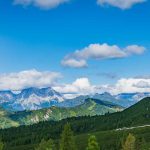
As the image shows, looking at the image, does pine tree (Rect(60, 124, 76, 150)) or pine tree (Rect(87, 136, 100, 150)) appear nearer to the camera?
pine tree (Rect(87, 136, 100, 150))

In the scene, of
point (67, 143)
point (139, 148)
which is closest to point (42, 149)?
point (67, 143)

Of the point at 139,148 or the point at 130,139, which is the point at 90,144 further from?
the point at 139,148

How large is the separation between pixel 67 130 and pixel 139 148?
122 metres

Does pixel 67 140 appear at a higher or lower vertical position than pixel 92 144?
higher

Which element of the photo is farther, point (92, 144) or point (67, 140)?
point (67, 140)

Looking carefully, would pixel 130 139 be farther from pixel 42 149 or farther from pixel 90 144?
pixel 90 144

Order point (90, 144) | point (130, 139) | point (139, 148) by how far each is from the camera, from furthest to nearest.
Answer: point (139, 148)
point (130, 139)
point (90, 144)

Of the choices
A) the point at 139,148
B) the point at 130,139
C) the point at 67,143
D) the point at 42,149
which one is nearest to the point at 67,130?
the point at 67,143

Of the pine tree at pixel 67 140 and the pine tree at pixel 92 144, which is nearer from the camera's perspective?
the pine tree at pixel 92 144

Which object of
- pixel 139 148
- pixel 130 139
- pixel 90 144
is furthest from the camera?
pixel 139 148

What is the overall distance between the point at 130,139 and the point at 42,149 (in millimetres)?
48252

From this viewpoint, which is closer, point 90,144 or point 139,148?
point 90,144

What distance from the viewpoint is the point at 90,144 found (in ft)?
223

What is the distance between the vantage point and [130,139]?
150 meters
